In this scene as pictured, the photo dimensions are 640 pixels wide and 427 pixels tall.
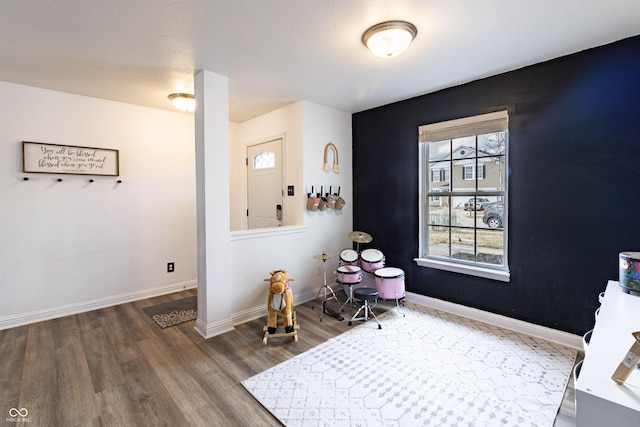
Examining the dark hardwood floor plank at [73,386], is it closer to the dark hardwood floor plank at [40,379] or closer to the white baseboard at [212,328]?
the dark hardwood floor plank at [40,379]

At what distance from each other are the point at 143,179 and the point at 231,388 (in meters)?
2.93

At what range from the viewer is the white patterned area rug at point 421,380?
177 centimetres

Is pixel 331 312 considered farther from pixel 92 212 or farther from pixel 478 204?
pixel 92 212

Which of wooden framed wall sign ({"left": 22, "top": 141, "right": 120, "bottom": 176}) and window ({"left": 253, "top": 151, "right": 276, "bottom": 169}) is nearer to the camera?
wooden framed wall sign ({"left": 22, "top": 141, "right": 120, "bottom": 176})

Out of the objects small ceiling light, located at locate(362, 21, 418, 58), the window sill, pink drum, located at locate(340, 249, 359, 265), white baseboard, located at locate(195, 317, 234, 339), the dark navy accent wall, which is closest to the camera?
small ceiling light, located at locate(362, 21, 418, 58)

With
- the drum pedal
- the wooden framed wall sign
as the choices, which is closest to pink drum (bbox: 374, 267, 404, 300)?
the drum pedal

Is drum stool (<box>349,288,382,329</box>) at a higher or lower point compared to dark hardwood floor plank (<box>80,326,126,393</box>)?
higher

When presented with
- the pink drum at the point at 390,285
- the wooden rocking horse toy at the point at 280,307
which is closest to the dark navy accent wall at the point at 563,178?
the pink drum at the point at 390,285

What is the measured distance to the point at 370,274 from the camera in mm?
3660

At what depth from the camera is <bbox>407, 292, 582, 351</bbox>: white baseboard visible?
2549mm

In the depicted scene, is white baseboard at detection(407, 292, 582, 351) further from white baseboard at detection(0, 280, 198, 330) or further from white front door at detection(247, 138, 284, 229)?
white baseboard at detection(0, 280, 198, 330)

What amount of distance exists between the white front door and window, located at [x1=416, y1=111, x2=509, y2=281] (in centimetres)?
189

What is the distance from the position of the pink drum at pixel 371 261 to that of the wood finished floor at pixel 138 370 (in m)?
0.68

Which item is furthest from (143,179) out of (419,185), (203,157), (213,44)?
(419,185)
